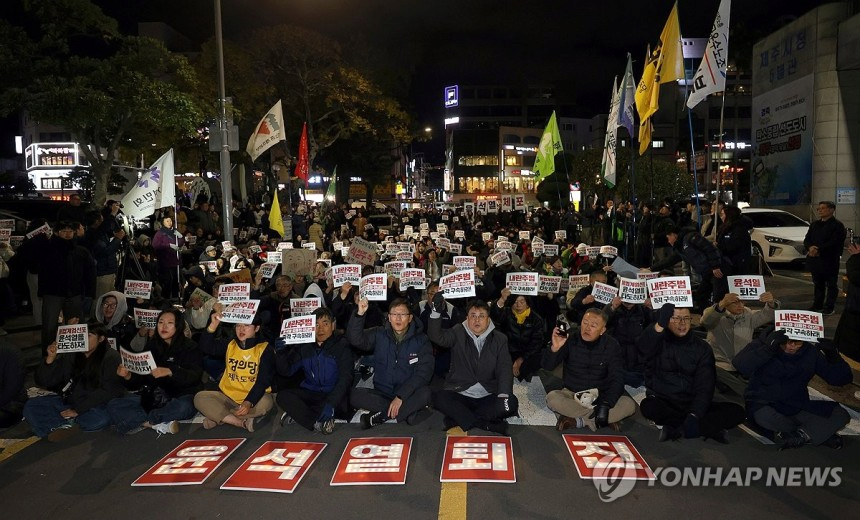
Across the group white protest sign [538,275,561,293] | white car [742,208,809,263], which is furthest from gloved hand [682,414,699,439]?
white car [742,208,809,263]

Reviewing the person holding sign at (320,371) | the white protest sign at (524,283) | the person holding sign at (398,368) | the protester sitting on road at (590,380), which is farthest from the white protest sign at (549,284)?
the person holding sign at (320,371)

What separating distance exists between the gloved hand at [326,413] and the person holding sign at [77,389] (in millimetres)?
1992

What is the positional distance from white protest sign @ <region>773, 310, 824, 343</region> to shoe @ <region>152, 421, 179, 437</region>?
17.5ft

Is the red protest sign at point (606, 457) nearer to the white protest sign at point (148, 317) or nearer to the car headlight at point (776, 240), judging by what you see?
the white protest sign at point (148, 317)

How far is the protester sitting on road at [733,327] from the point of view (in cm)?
680

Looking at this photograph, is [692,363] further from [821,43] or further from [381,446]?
[821,43]

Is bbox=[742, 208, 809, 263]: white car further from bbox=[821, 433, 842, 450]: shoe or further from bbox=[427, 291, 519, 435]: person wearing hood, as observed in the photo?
bbox=[427, 291, 519, 435]: person wearing hood

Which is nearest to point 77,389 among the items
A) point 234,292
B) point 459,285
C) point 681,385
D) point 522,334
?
point 234,292

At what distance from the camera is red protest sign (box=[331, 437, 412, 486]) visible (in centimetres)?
467

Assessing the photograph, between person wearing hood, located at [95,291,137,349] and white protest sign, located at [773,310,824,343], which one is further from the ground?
white protest sign, located at [773,310,824,343]

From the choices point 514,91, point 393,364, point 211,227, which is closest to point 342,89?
point 211,227

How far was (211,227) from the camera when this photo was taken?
1755cm

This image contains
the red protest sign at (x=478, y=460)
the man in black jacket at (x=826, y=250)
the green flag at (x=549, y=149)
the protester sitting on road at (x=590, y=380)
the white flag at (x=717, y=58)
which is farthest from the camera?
the green flag at (x=549, y=149)

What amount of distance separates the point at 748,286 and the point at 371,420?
4200mm
